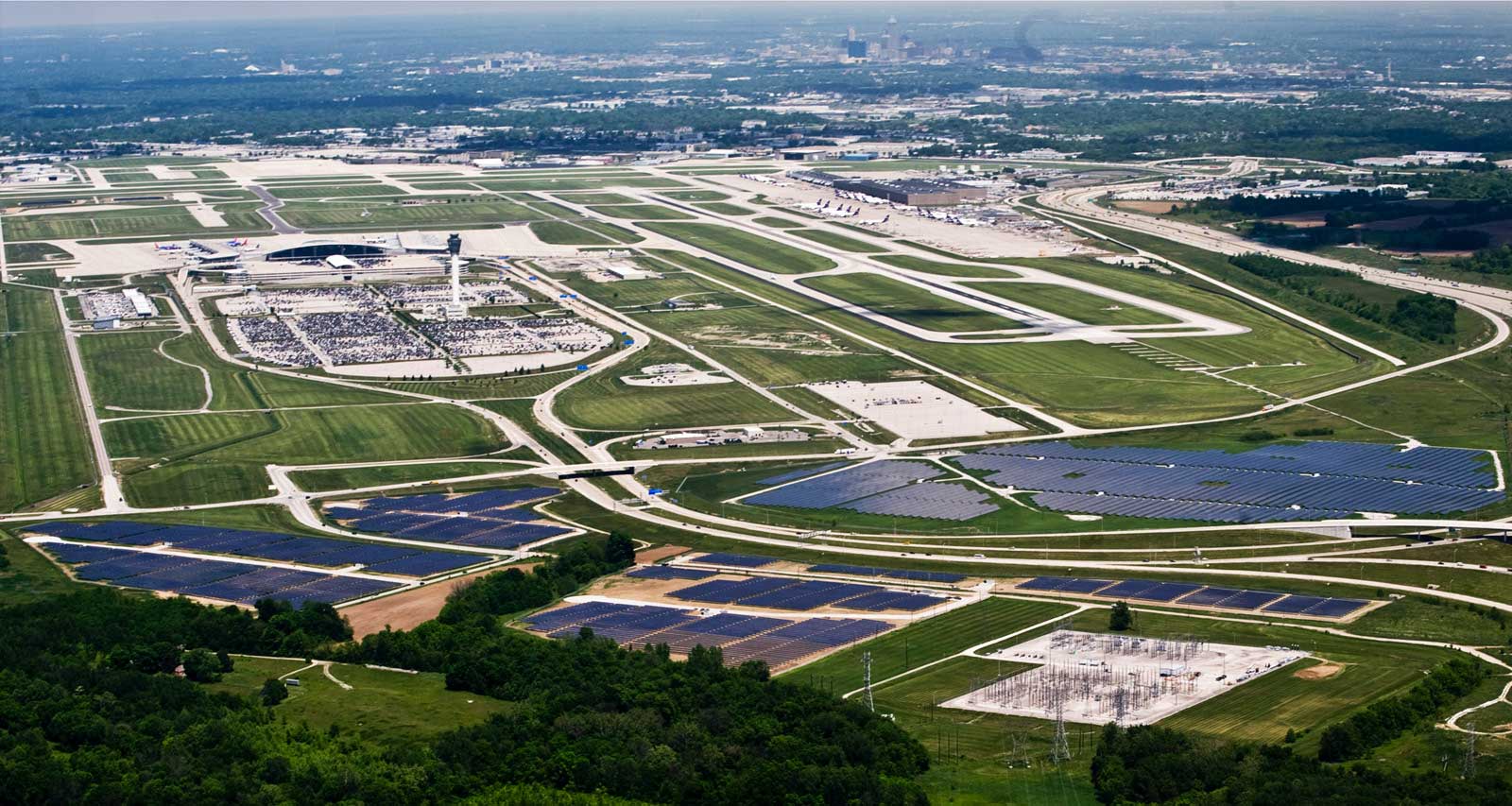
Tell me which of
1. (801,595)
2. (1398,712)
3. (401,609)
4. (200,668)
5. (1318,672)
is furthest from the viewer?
(801,595)

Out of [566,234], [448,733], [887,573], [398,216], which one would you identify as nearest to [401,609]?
[448,733]

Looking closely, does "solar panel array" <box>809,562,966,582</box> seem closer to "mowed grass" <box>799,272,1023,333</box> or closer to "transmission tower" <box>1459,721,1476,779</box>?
"transmission tower" <box>1459,721,1476,779</box>

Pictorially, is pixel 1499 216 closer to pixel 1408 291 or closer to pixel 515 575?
pixel 1408 291

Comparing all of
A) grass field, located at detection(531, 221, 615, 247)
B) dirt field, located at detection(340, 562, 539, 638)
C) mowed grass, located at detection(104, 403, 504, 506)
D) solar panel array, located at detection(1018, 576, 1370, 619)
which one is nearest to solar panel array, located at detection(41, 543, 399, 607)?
dirt field, located at detection(340, 562, 539, 638)

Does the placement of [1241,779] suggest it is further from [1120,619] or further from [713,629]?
[713,629]

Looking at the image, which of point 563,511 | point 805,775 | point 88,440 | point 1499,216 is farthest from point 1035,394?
point 1499,216
